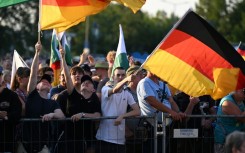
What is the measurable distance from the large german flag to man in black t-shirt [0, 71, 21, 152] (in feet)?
6.56

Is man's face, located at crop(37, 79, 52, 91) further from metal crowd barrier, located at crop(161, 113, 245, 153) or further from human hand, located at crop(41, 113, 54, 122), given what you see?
metal crowd barrier, located at crop(161, 113, 245, 153)

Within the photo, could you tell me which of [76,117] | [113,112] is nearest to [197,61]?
[113,112]

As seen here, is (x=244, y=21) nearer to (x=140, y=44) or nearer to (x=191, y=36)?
(x=140, y=44)

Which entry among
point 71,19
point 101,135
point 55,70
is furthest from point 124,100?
point 55,70

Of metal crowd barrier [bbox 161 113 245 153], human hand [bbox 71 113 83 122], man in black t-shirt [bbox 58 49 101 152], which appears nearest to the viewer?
human hand [bbox 71 113 83 122]

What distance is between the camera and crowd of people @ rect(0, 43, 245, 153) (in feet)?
38.6

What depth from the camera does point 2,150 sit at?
38.1 feet

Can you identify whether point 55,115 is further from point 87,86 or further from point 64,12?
point 64,12

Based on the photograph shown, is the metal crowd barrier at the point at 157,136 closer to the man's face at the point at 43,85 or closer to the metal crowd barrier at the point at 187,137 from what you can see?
the metal crowd barrier at the point at 187,137

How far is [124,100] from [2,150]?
2.02 meters

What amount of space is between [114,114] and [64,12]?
5.70ft

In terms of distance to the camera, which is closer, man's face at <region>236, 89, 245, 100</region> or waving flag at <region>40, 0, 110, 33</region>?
man's face at <region>236, 89, 245, 100</region>

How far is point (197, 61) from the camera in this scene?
12.4 meters

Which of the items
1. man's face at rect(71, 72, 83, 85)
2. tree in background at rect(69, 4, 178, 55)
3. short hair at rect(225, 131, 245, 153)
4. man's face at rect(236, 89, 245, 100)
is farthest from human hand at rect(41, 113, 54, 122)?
tree in background at rect(69, 4, 178, 55)
